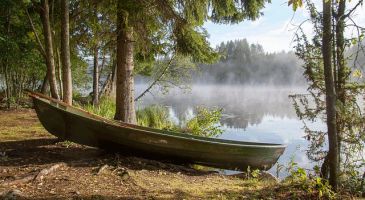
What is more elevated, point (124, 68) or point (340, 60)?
point (340, 60)

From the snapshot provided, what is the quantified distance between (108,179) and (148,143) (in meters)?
1.06

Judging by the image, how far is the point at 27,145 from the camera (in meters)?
6.43

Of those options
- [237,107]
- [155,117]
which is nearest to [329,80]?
[155,117]

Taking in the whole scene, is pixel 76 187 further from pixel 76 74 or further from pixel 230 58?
pixel 230 58

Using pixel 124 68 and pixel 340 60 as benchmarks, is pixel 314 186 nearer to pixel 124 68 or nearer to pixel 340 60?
pixel 340 60

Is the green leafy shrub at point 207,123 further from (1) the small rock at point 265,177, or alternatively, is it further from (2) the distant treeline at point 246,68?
(2) the distant treeline at point 246,68

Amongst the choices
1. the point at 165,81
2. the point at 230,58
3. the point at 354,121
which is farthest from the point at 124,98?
the point at 230,58

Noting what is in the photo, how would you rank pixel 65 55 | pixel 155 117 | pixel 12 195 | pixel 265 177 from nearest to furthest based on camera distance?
pixel 12 195, pixel 265 177, pixel 65 55, pixel 155 117

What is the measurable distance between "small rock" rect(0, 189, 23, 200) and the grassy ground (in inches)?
2.2

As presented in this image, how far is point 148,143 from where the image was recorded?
18.0 ft

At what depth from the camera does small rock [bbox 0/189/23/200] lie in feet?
11.6

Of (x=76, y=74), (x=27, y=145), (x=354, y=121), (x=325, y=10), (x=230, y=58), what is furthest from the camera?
(x=230, y=58)

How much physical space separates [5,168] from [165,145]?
222cm

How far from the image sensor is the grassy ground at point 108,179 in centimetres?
403
